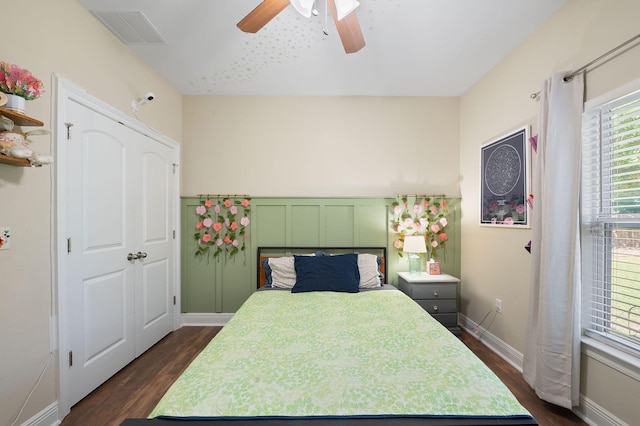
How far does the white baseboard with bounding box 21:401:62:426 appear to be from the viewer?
1.57 metres

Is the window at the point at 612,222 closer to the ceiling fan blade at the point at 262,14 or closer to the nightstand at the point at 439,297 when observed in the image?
the nightstand at the point at 439,297

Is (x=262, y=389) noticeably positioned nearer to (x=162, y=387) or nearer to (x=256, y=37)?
(x=162, y=387)

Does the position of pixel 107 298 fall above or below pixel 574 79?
below

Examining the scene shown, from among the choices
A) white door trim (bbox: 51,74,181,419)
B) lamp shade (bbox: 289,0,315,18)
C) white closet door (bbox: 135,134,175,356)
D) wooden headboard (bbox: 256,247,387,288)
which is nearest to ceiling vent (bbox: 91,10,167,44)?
white door trim (bbox: 51,74,181,419)

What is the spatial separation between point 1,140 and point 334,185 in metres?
2.61

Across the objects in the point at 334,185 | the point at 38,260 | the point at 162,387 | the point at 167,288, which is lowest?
the point at 162,387

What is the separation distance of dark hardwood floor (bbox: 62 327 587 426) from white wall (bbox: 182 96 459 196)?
1722 mm

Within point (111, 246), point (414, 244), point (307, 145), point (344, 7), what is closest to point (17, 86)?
point (111, 246)

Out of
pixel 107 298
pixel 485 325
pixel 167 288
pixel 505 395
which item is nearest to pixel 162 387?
pixel 107 298

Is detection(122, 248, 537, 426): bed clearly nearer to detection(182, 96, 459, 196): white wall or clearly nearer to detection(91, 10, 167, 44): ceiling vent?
detection(182, 96, 459, 196): white wall

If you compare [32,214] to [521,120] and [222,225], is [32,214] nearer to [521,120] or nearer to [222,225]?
[222,225]

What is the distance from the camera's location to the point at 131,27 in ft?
6.84

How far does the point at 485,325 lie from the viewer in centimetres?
277

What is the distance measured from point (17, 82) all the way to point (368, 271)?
2.81 metres
